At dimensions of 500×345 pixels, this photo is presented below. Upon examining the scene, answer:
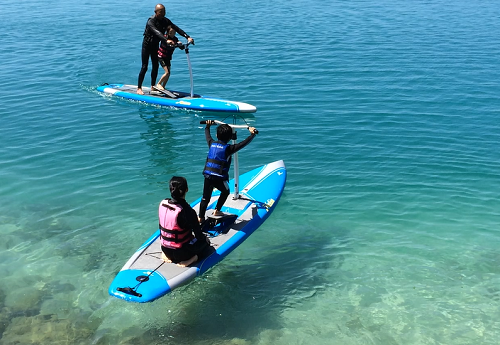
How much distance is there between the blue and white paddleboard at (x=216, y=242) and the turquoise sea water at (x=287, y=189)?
1.77ft

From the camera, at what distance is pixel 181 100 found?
16.2 metres

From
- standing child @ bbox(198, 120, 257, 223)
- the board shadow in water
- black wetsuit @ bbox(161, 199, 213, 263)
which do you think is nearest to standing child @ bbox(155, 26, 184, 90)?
standing child @ bbox(198, 120, 257, 223)

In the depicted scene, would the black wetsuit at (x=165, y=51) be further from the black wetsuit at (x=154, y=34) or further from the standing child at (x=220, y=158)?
the standing child at (x=220, y=158)

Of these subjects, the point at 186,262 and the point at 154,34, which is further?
the point at 154,34

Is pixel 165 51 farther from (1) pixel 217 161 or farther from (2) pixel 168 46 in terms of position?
(1) pixel 217 161

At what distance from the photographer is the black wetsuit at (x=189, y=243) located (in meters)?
7.11

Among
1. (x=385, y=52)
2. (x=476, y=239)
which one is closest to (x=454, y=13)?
(x=385, y=52)

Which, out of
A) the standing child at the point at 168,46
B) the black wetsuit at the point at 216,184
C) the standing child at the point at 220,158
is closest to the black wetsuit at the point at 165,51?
the standing child at the point at 168,46

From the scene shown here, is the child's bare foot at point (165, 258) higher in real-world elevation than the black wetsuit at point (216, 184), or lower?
lower

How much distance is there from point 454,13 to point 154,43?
18339 millimetres

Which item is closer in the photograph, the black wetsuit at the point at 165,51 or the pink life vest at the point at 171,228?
the pink life vest at the point at 171,228

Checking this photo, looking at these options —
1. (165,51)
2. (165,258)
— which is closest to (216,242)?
(165,258)

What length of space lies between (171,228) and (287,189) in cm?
450

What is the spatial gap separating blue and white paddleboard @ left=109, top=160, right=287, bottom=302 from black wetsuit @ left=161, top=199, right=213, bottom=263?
4.8 inches
